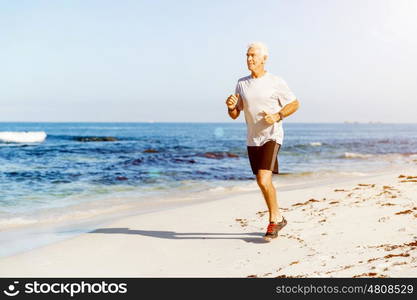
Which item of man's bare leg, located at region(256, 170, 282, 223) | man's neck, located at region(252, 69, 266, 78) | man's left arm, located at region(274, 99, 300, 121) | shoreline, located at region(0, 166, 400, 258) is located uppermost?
man's neck, located at region(252, 69, 266, 78)

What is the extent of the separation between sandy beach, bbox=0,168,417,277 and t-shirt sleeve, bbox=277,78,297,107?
5.54 ft

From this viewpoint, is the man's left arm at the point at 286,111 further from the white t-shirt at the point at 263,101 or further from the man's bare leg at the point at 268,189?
the man's bare leg at the point at 268,189

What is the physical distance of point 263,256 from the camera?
517cm

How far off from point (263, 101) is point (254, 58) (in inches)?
20.4

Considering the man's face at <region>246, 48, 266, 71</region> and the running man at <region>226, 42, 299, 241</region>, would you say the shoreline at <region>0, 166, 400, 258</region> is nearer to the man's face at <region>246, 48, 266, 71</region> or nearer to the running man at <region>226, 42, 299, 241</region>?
the running man at <region>226, 42, 299, 241</region>

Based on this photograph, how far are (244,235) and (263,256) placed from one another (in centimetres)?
117

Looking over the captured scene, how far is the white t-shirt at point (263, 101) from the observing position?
5582mm

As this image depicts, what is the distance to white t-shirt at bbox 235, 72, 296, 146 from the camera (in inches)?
220

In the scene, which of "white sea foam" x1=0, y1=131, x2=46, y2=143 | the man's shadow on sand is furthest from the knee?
"white sea foam" x1=0, y1=131, x2=46, y2=143

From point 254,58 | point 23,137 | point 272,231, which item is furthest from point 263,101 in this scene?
point 23,137

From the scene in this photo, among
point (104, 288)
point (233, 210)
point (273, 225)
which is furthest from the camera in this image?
point (233, 210)

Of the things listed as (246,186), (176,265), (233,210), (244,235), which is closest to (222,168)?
(246,186)

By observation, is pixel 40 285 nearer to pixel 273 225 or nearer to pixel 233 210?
pixel 273 225

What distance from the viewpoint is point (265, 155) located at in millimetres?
5691
